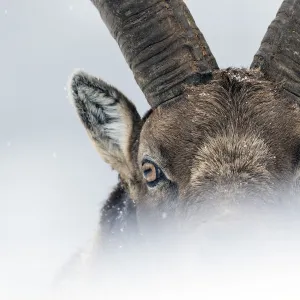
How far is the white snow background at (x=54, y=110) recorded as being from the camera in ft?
45.6

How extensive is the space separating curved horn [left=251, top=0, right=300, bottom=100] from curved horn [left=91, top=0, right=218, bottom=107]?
0.56m

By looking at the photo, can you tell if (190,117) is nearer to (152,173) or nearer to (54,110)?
(152,173)

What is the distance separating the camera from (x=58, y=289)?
10516mm

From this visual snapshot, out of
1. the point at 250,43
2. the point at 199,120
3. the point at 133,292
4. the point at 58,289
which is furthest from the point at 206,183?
the point at 250,43

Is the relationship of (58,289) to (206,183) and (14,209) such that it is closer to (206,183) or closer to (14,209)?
(206,183)

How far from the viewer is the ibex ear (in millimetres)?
9141

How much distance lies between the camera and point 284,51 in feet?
27.9

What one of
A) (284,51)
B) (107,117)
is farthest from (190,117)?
(107,117)

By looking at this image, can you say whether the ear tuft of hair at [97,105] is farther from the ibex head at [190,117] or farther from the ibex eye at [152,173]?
the ibex eye at [152,173]

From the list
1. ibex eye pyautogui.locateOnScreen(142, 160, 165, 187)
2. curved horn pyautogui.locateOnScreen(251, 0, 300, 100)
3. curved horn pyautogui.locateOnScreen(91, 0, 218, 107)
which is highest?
curved horn pyautogui.locateOnScreen(91, 0, 218, 107)

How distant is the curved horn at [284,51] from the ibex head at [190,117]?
0.03 ft

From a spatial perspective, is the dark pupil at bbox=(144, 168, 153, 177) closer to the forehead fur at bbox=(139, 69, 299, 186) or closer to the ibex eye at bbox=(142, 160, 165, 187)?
the ibex eye at bbox=(142, 160, 165, 187)

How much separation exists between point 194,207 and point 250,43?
1842cm

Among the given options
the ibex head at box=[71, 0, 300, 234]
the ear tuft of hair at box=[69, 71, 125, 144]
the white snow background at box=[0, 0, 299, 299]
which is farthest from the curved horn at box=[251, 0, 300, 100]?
the white snow background at box=[0, 0, 299, 299]
